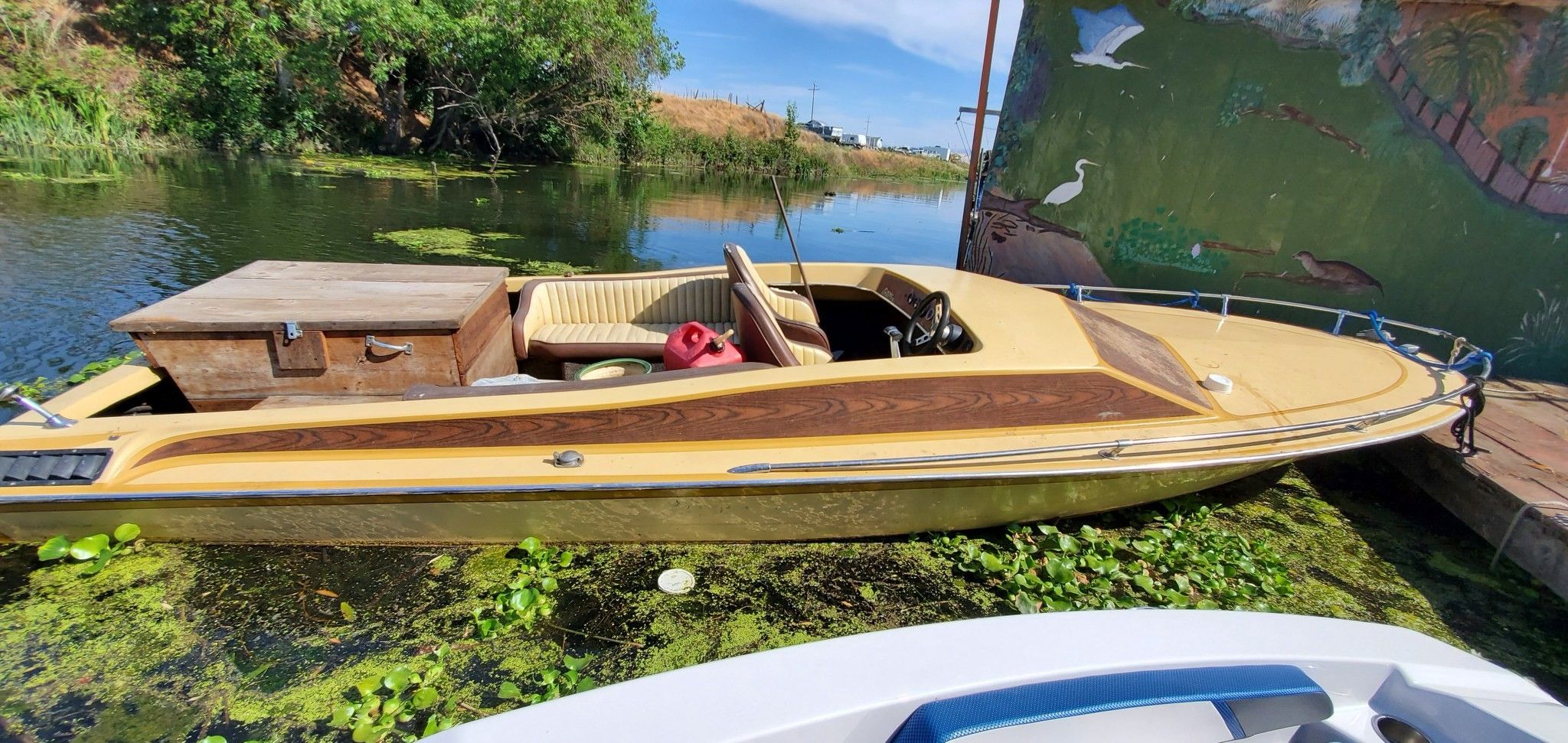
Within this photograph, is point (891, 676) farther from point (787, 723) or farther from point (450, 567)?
point (450, 567)

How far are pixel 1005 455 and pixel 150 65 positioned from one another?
27.6m

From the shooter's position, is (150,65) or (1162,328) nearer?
(1162,328)

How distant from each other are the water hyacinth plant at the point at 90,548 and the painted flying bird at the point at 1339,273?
24.4 ft

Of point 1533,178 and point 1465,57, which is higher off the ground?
point 1465,57

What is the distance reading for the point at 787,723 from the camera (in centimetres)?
92

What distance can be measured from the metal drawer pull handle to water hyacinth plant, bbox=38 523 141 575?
0.99 m

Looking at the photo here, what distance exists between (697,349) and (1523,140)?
5.86m

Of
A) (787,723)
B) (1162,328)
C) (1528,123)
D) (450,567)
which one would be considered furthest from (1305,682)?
(1528,123)

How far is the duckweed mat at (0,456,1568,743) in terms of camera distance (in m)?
1.97

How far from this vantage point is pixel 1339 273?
5262mm

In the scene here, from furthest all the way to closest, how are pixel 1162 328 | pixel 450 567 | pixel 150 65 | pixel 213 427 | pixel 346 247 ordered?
1. pixel 150 65
2. pixel 346 247
3. pixel 1162 328
4. pixel 450 567
5. pixel 213 427

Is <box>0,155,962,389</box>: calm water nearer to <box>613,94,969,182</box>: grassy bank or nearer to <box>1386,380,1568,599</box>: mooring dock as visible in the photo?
<box>613,94,969,182</box>: grassy bank

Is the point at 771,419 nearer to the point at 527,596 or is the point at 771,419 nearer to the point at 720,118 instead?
the point at 527,596

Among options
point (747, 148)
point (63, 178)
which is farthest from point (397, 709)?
point (747, 148)
